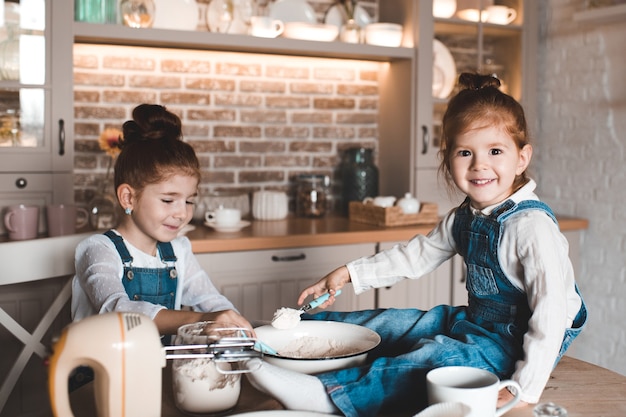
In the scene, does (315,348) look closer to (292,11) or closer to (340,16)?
(292,11)

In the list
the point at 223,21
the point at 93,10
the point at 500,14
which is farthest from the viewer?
the point at 500,14

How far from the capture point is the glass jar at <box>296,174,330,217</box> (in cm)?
349

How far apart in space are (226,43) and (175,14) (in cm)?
26

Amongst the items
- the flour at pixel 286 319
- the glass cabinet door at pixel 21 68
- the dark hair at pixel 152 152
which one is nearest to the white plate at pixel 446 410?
the flour at pixel 286 319

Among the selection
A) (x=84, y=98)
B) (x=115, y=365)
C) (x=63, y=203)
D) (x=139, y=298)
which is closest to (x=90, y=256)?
(x=139, y=298)

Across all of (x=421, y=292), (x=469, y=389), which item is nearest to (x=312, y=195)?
(x=421, y=292)

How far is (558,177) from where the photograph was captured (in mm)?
3688

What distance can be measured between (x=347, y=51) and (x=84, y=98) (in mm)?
1192

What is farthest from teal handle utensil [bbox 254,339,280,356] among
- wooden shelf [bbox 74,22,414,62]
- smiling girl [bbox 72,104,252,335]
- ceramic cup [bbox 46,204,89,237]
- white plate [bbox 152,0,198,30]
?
white plate [bbox 152,0,198,30]

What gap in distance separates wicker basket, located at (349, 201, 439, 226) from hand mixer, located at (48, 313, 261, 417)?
226 cm

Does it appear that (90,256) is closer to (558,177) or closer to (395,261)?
(395,261)

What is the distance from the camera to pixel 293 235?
2936mm

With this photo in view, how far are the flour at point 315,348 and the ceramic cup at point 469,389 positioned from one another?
0.26m

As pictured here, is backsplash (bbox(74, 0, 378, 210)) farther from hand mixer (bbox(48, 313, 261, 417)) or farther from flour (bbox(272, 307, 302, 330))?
hand mixer (bbox(48, 313, 261, 417))
